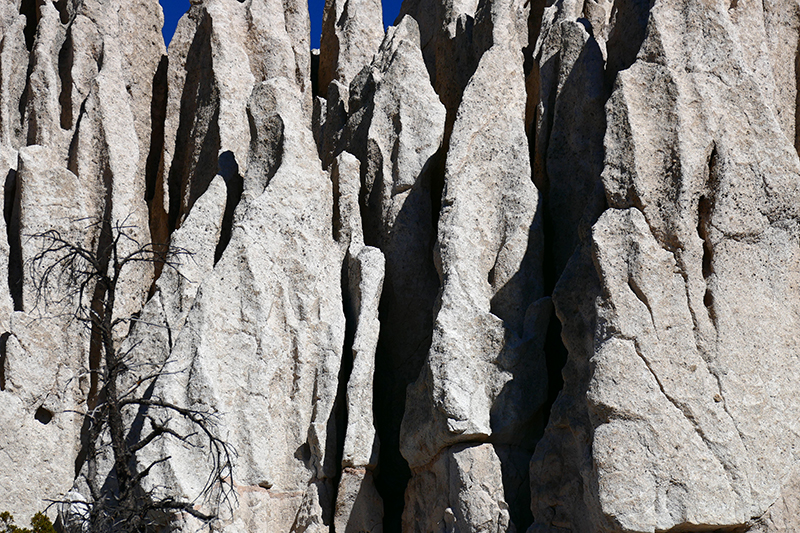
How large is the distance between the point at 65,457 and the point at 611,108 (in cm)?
696

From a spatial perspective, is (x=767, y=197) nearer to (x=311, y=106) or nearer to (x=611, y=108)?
(x=611, y=108)

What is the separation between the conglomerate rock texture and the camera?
291 inches

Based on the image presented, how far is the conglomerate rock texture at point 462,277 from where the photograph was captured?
7.39 metres

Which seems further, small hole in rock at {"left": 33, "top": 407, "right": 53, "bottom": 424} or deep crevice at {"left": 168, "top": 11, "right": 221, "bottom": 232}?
deep crevice at {"left": 168, "top": 11, "right": 221, "bottom": 232}

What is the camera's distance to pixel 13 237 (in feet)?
38.1

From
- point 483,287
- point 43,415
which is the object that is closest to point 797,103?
point 483,287

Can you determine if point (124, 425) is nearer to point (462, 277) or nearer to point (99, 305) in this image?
point (99, 305)

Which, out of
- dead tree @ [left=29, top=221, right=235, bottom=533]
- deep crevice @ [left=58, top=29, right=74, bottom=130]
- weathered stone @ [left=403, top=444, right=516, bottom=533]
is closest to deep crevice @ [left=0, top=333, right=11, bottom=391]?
dead tree @ [left=29, top=221, right=235, bottom=533]

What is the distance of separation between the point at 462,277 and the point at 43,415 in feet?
16.9

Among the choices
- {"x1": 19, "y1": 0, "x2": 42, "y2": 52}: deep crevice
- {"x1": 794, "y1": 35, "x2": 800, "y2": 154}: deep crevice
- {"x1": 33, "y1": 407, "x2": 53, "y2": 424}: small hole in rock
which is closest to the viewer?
{"x1": 794, "y1": 35, "x2": 800, "y2": 154}: deep crevice

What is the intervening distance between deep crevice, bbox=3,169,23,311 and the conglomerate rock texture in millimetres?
35

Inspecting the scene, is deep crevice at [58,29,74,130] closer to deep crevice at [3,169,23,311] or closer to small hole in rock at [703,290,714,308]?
deep crevice at [3,169,23,311]

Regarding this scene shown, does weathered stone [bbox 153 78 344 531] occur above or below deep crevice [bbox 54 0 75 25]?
below

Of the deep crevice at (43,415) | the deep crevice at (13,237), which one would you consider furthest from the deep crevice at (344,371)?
the deep crevice at (13,237)
